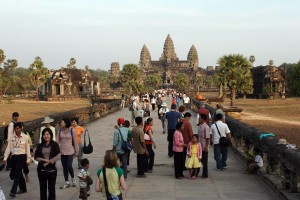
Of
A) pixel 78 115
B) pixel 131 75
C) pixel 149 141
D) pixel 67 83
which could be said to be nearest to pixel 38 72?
pixel 67 83

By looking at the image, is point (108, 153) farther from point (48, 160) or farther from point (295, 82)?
point (295, 82)

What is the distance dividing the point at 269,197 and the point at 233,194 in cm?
69

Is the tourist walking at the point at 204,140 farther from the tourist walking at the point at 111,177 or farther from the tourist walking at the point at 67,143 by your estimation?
the tourist walking at the point at 111,177

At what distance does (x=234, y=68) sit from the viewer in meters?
50.1

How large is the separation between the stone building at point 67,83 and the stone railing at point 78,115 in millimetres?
35424

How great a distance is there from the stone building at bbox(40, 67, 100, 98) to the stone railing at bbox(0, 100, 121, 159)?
116ft

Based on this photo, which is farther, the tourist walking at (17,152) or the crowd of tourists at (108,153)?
the tourist walking at (17,152)

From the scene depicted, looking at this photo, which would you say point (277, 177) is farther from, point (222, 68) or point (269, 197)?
point (222, 68)

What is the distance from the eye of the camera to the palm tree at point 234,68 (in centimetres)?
4969

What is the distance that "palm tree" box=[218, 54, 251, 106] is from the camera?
163ft

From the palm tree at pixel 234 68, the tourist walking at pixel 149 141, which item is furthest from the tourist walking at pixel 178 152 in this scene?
the palm tree at pixel 234 68

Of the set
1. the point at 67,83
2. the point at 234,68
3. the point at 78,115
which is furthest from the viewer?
the point at 67,83

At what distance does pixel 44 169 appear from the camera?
734 centimetres

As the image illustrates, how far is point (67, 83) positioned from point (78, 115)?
2088 inches
